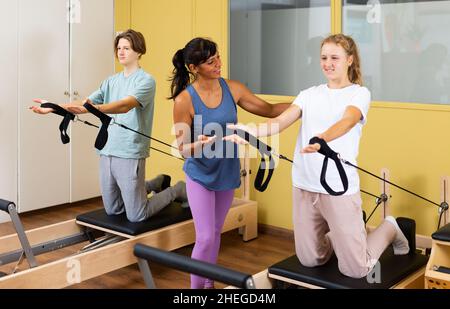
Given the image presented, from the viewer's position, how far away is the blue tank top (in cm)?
274

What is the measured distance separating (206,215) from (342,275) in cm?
65

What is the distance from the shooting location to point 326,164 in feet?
7.66

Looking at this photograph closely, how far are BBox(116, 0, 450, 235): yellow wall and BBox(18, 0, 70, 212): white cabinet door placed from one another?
1.93 feet

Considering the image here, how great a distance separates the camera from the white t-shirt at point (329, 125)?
2.45 m

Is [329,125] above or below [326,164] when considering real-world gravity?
above

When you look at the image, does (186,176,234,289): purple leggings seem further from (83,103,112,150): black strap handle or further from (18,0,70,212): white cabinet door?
(18,0,70,212): white cabinet door

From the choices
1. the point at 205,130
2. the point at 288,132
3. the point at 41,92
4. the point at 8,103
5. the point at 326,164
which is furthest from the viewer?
the point at 41,92

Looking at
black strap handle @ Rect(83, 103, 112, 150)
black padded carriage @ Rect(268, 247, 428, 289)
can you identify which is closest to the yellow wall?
black padded carriage @ Rect(268, 247, 428, 289)

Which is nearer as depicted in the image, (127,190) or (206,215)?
Answer: (206,215)

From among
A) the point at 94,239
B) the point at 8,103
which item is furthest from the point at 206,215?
the point at 8,103

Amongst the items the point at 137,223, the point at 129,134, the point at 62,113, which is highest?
the point at 62,113

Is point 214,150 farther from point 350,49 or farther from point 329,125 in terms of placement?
point 350,49

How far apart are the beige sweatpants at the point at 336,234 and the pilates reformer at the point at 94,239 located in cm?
93

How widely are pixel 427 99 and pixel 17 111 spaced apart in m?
2.72
